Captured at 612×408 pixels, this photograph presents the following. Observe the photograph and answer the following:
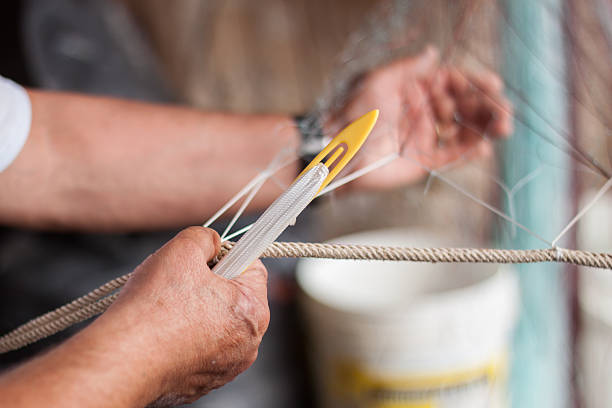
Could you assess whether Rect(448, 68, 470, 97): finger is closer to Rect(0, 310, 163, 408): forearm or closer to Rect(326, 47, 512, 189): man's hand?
Rect(326, 47, 512, 189): man's hand

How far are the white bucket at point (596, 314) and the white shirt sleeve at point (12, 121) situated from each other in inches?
30.3

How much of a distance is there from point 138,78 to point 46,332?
0.70 m

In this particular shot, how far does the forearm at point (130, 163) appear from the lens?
584 mm

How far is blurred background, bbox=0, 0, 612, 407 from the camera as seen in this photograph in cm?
66

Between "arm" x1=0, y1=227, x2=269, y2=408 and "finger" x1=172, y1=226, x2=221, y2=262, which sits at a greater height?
"finger" x1=172, y1=226, x2=221, y2=262

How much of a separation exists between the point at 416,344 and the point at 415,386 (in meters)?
0.06

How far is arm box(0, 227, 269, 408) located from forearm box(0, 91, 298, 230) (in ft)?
1.24

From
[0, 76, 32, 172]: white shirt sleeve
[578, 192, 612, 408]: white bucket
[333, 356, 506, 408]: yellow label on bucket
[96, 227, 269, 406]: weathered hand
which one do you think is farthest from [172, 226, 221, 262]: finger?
[578, 192, 612, 408]: white bucket

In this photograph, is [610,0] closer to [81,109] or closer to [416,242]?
[416,242]

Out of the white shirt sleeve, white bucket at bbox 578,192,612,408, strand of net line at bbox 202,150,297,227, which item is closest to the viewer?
strand of net line at bbox 202,150,297,227

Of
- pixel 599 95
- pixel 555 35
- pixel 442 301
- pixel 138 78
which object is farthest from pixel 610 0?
pixel 138 78

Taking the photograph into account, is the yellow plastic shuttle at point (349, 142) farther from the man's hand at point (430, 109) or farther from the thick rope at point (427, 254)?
the man's hand at point (430, 109)

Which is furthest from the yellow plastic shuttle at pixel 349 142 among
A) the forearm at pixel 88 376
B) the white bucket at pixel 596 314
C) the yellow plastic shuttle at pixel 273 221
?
the white bucket at pixel 596 314

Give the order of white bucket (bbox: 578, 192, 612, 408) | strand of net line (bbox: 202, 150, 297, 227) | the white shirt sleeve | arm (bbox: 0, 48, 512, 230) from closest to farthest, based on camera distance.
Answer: strand of net line (bbox: 202, 150, 297, 227)
the white shirt sleeve
arm (bbox: 0, 48, 512, 230)
white bucket (bbox: 578, 192, 612, 408)
